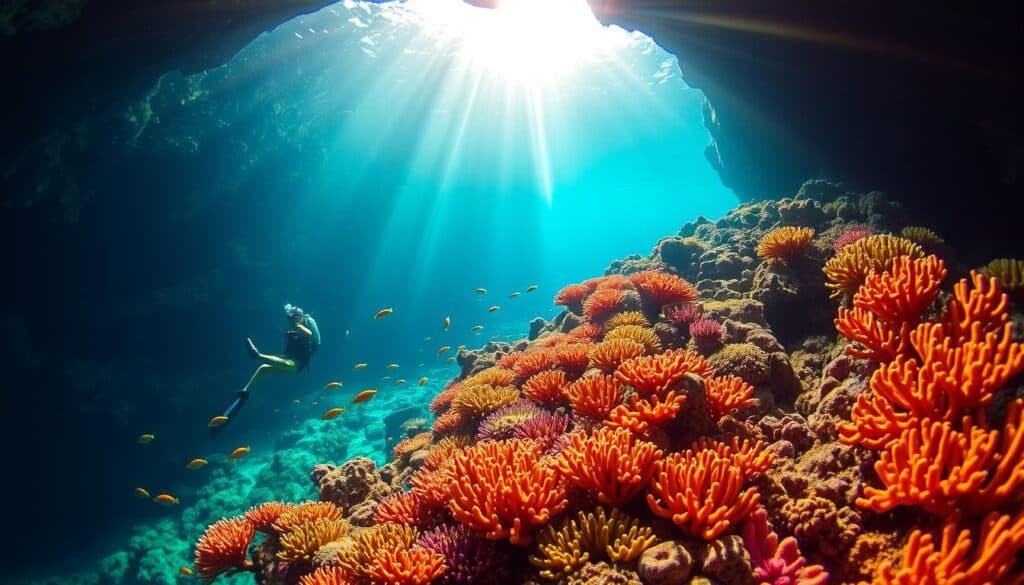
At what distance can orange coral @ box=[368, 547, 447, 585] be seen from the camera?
3.10 m

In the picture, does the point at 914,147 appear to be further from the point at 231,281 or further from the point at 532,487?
the point at 231,281

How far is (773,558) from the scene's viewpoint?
2812 mm

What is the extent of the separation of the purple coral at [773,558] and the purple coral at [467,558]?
159 centimetres

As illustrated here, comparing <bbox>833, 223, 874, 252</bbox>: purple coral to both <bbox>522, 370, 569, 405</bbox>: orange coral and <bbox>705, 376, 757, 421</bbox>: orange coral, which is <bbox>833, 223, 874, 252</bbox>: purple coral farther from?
<bbox>522, 370, 569, 405</bbox>: orange coral

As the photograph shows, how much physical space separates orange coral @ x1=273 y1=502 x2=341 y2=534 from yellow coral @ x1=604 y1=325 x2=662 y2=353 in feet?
12.8

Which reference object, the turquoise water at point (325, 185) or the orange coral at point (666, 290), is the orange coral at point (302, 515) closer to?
the orange coral at point (666, 290)

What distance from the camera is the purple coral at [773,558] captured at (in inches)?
104

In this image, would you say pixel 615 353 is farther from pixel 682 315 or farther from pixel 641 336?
pixel 682 315

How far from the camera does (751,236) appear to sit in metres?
13.4

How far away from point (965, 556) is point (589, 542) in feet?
6.11

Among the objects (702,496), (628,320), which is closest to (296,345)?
(628,320)

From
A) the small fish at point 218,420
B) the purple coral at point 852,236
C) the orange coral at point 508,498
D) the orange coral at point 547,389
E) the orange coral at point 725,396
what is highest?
the purple coral at point 852,236

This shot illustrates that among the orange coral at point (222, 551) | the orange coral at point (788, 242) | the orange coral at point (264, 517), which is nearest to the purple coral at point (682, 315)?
the orange coral at point (788, 242)

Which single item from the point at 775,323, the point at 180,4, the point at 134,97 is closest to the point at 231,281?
the point at 134,97
